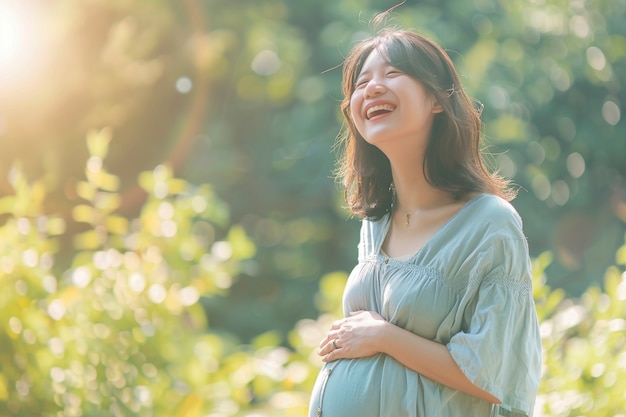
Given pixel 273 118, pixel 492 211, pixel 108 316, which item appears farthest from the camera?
pixel 273 118

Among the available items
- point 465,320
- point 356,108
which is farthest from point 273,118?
point 465,320

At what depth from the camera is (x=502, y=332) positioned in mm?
1900

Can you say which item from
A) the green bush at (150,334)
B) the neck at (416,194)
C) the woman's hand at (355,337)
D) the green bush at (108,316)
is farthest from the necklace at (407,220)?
the green bush at (108,316)

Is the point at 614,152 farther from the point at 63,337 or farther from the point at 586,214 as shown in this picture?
the point at 63,337

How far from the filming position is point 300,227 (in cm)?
675

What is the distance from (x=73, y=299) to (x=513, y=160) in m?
3.80

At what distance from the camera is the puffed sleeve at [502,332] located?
1.89m

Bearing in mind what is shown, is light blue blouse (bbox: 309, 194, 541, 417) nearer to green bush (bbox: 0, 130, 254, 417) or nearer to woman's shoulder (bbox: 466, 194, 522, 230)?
woman's shoulder (bbox: 466, 194, 522, 230)

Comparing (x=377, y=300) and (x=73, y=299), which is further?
(x=73, y=299)

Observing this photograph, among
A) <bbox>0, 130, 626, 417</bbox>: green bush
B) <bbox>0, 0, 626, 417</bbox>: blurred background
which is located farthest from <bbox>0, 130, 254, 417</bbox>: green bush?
<bbox>0, 0, 626, 417</bbox>: blurred background

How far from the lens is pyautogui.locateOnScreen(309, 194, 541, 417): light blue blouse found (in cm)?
191

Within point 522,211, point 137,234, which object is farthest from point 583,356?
point 522,211

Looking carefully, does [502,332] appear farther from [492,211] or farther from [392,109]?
[392,109]

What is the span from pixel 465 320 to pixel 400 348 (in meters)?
0.15
